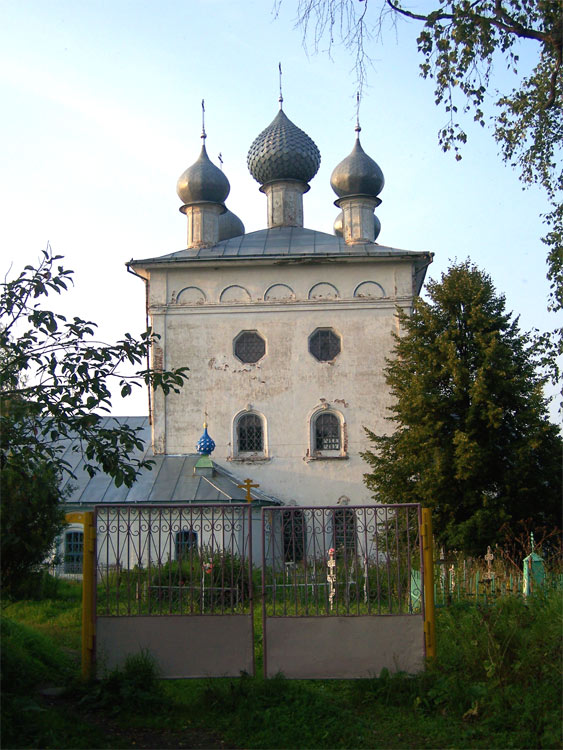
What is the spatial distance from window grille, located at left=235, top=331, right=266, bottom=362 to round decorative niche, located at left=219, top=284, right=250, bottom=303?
0.80 metres

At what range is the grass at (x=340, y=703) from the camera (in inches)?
212

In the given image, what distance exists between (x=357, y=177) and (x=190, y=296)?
17.3 feet

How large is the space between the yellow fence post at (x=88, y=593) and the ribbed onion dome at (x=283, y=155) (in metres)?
16.6

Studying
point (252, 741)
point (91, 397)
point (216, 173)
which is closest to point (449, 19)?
point (91, 397)

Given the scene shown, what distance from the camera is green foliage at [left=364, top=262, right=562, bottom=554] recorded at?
46.5 feet

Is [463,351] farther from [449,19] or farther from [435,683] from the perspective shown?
[435,683]

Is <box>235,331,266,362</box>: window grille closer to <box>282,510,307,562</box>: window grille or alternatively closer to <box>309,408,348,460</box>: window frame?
<box>309,408,348,460</box>: window frame

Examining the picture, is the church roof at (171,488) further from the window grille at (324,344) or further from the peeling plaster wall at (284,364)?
the window grille at (324,344)

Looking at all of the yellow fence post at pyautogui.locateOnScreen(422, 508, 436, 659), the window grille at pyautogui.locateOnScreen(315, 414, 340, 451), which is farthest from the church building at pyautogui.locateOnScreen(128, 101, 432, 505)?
the yellow fence post at pyautogui.locateOnScreen(422, 508, 436, 659)

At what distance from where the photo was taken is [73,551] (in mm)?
16375

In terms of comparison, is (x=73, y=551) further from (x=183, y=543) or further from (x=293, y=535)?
(x=293, y=535)

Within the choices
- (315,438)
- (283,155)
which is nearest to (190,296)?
(315,438)

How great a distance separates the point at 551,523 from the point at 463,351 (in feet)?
11.2

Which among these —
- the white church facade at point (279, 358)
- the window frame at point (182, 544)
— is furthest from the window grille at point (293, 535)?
the white church facade at point (279, 358)
